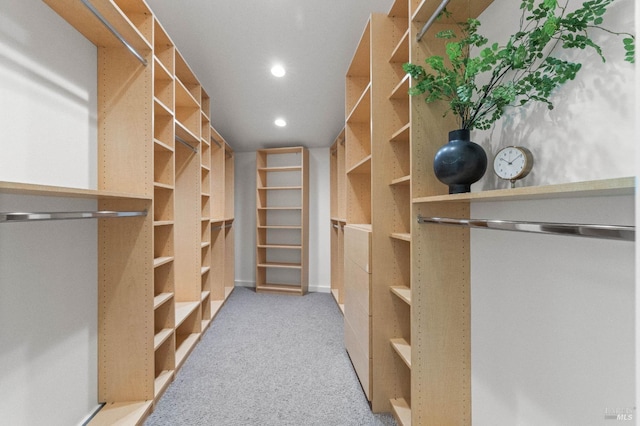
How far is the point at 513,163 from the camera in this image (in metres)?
1.06

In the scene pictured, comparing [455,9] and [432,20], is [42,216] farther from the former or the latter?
[455,9]

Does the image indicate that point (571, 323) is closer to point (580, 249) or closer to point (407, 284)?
point (580, 249)

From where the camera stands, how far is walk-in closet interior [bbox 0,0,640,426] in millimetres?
832

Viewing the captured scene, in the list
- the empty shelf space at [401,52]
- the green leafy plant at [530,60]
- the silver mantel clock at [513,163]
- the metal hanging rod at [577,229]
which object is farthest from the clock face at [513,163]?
the empty shelf space at [401,52]

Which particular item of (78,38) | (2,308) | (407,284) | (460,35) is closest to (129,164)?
(78,38)

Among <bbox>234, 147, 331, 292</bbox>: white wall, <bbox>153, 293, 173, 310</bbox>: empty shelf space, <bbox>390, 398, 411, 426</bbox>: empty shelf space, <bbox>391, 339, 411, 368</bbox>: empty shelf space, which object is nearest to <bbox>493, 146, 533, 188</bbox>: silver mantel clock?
<bbox>391, 339, 411, 368</bbox>: empty shelf space

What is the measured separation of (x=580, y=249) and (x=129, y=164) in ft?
7.20

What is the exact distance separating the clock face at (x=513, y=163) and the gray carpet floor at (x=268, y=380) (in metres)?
1.54

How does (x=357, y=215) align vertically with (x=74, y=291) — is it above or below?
above

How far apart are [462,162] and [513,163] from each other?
6.8 inches

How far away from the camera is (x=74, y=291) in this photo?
4.88 ft

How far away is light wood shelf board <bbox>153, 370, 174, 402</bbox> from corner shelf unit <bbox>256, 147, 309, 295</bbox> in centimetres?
244

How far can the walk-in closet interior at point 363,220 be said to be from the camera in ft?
2.73

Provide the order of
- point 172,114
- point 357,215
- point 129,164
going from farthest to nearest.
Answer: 1. point 357,215
2. point 172,114
3. point 129,164
